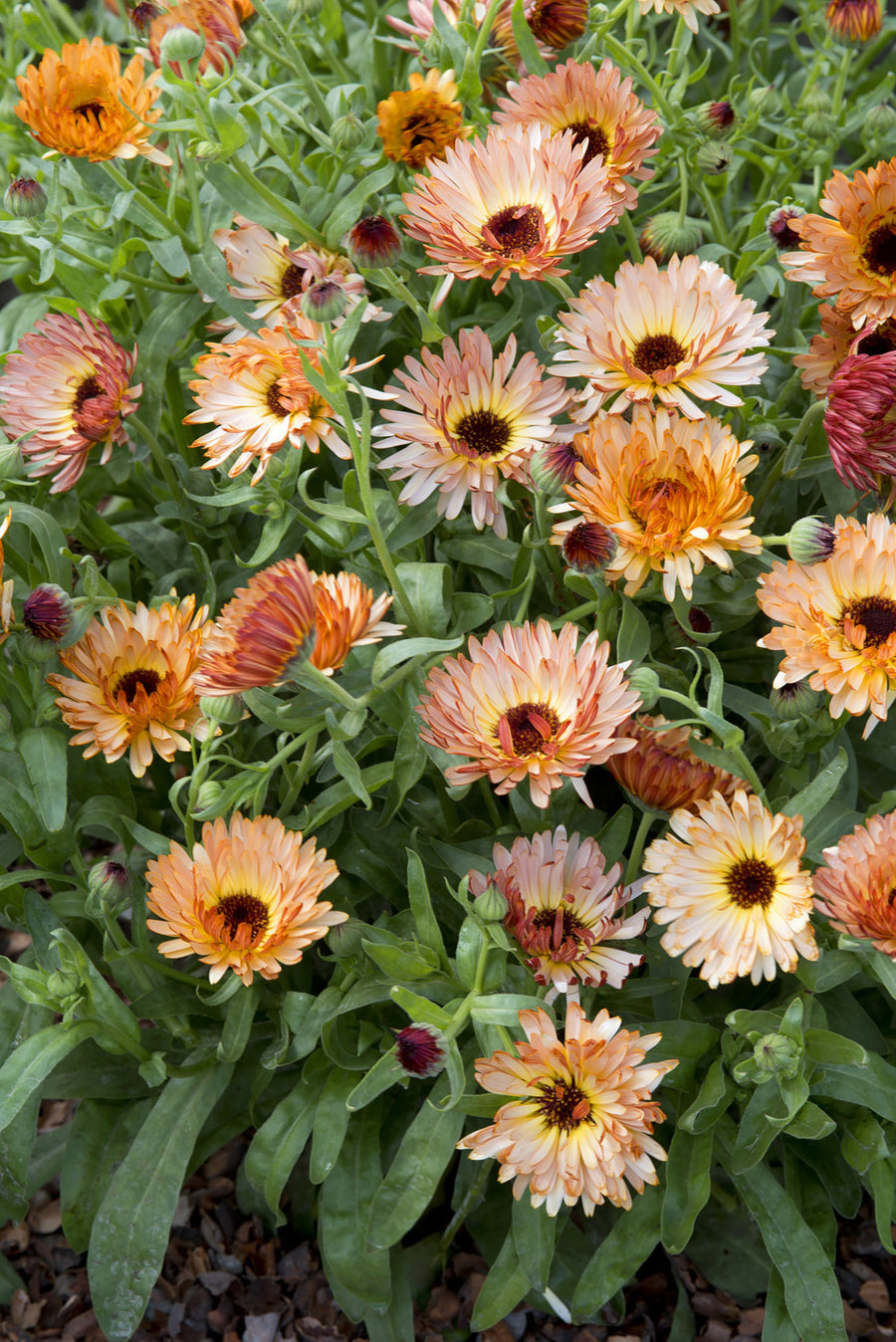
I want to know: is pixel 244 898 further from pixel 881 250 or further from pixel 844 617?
pixel 881 250

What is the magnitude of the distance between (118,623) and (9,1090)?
20.2 inches

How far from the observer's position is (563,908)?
1326 millimetres

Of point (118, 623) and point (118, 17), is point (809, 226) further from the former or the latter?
point (118, 17)

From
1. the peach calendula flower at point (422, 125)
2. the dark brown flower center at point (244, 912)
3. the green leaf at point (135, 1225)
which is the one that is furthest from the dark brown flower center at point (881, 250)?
the green leaf at point (135, 1225)

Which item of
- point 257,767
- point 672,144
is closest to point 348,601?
point 257,767

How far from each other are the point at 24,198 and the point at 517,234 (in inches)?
23.1

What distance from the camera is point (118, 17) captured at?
2311mm

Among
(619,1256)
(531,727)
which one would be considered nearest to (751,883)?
(531,727)

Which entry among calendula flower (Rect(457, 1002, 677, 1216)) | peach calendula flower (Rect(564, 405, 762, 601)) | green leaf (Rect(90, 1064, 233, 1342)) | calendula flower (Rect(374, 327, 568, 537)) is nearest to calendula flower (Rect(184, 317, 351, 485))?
calendula flower (Rect(374, 327, 568, 537))

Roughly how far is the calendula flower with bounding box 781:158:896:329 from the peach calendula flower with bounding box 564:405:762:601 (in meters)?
0.21

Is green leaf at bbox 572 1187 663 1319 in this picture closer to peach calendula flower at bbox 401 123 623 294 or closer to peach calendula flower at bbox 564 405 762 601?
peach calendula flower at bbox 564 405 762 601

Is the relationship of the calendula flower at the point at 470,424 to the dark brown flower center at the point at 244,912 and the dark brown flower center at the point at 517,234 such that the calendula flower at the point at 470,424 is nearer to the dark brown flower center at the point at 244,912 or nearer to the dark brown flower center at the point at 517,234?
the dark brown flower center at the point at 517,234

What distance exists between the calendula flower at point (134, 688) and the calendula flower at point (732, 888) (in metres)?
0.52

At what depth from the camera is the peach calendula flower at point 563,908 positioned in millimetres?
1287
